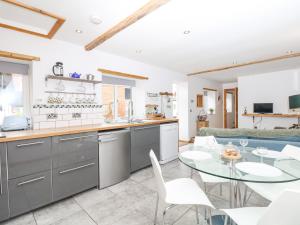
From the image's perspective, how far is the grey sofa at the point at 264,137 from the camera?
228 centimetres

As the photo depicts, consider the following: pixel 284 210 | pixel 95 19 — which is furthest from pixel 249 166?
pixel 95 19

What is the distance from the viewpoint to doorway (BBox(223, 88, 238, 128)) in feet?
25.8

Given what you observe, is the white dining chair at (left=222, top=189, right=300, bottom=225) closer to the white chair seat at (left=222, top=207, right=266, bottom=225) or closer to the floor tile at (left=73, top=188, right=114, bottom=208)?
the white chair seat at (left=222, top=207, right=266, bottom=225)

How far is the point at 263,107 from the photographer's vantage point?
578 cm

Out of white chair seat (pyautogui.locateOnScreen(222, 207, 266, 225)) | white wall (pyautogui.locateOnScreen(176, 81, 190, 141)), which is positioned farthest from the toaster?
white wall (pyautogui.locateOnScreen(176, 81, 190, 141))

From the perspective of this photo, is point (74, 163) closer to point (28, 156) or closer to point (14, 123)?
point (28, 156)

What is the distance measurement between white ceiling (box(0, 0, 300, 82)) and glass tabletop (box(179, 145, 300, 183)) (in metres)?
1.70

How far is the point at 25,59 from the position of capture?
236cm

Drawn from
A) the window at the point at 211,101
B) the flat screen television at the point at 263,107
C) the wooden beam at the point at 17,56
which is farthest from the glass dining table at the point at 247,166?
the window at the point at 211,101

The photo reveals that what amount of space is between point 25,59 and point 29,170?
1.59m

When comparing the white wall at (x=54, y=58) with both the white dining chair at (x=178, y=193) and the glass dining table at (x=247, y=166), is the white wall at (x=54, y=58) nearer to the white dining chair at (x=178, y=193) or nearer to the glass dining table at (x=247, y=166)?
the white dining chair at (x=178, y=193)

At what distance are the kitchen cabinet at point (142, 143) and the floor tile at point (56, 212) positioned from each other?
1.12 meters

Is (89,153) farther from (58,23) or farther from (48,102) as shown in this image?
(58,23)

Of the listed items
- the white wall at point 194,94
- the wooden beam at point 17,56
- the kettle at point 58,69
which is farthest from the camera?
the white wall at point 194,94
